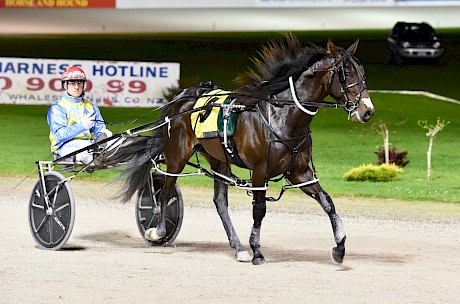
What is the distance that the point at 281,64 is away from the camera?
9391 mm

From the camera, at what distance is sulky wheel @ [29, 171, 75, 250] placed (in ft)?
32.3

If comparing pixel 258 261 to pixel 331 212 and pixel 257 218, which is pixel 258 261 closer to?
pixel 257 218

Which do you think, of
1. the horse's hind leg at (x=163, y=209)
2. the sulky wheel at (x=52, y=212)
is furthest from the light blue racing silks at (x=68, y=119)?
the horse's hind leg at (x=163, y=209)

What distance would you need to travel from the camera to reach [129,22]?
46.0 metres

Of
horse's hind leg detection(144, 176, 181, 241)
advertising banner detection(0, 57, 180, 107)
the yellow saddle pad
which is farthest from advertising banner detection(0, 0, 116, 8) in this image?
the yellow saddle pad

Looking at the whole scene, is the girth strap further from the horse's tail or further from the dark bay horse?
the horse's tail

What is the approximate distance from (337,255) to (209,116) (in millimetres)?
1595

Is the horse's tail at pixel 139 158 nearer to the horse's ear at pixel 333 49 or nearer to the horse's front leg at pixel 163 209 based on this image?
the horse's front leg at pixel 163 209

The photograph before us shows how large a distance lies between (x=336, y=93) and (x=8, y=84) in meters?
15.2

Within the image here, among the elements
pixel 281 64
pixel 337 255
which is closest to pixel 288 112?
pixel 281 64

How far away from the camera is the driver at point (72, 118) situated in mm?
10102

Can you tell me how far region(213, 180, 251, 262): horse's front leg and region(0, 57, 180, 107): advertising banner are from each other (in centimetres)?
1232

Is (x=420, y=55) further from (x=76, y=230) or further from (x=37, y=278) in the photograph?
(x=37, y=278)

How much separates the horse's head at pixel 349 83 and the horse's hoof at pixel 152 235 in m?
2.18
